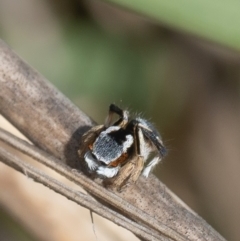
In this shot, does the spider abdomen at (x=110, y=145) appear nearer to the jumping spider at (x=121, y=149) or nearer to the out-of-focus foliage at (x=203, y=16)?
the jumping spider at (x=121, y=149)

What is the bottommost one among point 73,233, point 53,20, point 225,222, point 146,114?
point 73,233

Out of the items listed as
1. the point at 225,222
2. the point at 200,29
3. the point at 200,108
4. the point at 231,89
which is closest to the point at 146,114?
the point at 200,108

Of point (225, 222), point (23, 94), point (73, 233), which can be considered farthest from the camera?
point (225, 222)

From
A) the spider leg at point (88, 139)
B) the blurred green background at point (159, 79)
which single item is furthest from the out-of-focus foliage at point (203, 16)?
the blurred green background at point (159, 79)

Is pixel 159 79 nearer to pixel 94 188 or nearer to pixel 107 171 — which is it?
pixel 107 171

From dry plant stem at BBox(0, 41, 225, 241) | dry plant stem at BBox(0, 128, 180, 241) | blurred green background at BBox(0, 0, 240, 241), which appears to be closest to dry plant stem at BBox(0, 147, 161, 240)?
dry plant stem at BBox(0, 128, 180, 241)

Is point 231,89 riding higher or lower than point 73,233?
higher

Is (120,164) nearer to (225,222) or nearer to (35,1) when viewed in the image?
(225,222)
